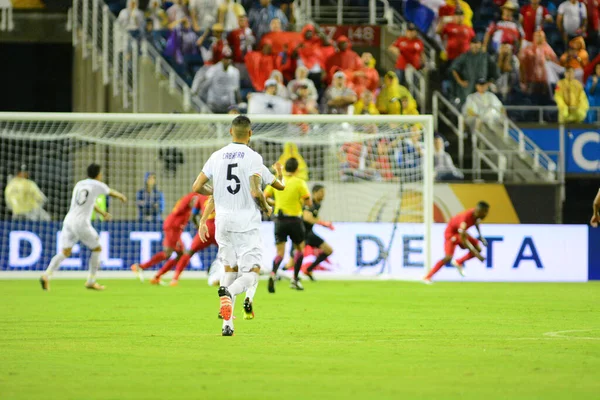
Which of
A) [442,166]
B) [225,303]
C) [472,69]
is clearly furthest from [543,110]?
[225,303]

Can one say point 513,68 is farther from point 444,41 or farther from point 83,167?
point 83,167

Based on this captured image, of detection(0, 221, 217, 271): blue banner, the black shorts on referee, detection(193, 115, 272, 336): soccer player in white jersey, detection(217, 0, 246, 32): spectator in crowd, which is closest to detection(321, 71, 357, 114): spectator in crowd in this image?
detection(217, 0, 246, 32): spectator in crowd

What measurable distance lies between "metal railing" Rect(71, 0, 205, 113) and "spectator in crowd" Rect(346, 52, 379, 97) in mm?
3255

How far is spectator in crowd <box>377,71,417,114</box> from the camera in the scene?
2523cm

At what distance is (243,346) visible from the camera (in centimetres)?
982

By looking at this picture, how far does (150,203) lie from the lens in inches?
916

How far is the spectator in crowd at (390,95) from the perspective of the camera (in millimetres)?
25234

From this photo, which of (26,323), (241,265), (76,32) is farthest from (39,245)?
(241,265)

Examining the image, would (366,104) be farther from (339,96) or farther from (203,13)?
(203,13)

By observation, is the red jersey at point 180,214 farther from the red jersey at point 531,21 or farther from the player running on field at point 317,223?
the red jersey at point 531,21

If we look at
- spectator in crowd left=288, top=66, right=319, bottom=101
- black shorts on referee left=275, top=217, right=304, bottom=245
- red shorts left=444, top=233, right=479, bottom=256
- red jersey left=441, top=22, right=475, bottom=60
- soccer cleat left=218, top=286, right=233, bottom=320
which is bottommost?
soccer cleat left=218, top=286, right=233, bottom=320

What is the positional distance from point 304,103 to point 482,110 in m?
3.97

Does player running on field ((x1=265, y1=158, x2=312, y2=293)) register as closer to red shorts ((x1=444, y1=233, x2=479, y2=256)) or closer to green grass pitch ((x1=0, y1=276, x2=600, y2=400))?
green grass pitch ((x1=0, y1=276, x2=600, y2=400))

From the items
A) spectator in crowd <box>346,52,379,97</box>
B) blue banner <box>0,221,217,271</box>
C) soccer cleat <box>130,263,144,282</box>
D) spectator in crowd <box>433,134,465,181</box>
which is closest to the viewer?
soccer cleat <box>130,263,144,282</box>
